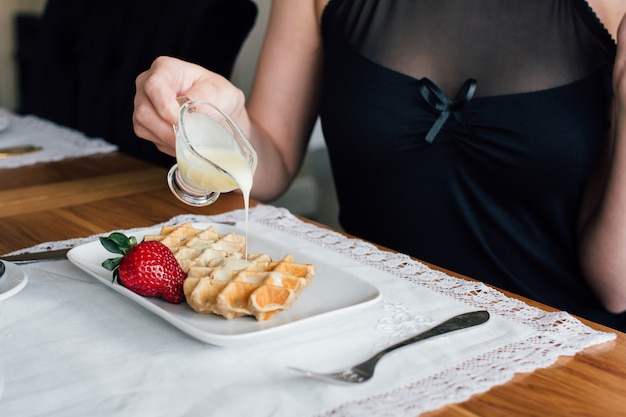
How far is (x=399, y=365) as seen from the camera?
613 millimetres

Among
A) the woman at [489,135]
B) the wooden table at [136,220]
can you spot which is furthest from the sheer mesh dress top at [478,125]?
the wooden table at [136,220]

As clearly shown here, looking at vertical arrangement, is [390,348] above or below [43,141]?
above

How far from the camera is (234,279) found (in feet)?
2.19

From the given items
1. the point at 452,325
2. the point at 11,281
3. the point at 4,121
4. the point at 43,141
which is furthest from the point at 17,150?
the point at 452,325

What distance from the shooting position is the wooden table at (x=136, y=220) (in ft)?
1.87

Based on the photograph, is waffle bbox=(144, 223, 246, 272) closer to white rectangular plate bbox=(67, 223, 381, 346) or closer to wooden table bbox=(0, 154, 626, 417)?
white rectangular plate bbox=(67, 223, 381, 346)

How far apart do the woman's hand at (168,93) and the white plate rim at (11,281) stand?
9.4 inches

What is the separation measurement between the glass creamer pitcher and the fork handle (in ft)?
0.80

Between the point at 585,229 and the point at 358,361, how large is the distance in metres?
0.67

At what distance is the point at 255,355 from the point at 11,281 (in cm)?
25

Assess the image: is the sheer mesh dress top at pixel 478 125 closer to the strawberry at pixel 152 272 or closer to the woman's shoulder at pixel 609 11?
the woman's shoulder at pixel 609 11

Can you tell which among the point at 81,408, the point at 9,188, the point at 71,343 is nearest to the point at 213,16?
the point at 9,188

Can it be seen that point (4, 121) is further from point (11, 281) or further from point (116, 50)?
point (11, 281)

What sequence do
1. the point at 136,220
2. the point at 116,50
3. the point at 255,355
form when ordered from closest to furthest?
1. the point at 255,355
2. the point at 136,220
3. the point at 116,50
